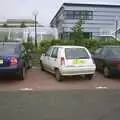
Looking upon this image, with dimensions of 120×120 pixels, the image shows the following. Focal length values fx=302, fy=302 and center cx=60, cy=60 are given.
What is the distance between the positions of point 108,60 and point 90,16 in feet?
173

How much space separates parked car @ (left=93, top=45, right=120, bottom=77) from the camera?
12.3 m

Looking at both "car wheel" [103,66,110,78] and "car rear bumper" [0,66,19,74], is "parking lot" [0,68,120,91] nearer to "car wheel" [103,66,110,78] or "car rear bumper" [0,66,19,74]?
"car wheel" [103,66,110,78]

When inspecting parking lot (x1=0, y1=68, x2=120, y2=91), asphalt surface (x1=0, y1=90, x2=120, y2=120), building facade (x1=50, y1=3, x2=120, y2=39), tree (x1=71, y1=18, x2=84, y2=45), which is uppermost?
building facade (x1=50, y1=3, x2=120, y2=39)

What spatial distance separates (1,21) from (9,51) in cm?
6998

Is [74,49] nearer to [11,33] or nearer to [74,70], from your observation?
[74,70]

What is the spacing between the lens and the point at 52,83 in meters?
11.6

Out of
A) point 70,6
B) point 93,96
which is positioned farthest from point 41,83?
point 70,6

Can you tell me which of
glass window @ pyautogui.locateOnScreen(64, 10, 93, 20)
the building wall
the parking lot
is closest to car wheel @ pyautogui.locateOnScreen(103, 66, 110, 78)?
the parking lot

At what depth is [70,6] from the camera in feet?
206

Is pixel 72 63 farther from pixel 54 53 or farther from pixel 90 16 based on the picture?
pixel 90 16

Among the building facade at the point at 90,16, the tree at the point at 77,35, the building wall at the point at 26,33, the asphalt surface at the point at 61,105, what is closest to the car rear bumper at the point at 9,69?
the asphalt surface at the point at 61,105

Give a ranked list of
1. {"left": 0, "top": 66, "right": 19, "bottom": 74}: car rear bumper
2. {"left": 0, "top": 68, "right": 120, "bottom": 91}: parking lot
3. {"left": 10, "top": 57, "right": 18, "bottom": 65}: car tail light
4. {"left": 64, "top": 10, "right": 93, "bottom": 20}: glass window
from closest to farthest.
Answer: {"left": 0, "top": 68, "right": 120, "bottom": 91}: parking lot < {"left": 0, "top": 66, "right": 19, "bottom": 74}: car rear bumper < {"left": 10, "top": 57, "right": 18, "bottom": 65}: car tail light < {"left": 64, "top": 10, "right": 93, "bottom": 20}: glass window

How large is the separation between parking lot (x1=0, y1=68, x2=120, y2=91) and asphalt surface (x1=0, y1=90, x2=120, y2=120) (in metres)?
0.75

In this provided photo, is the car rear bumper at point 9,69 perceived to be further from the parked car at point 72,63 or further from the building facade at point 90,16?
the building facade at point 90,16
